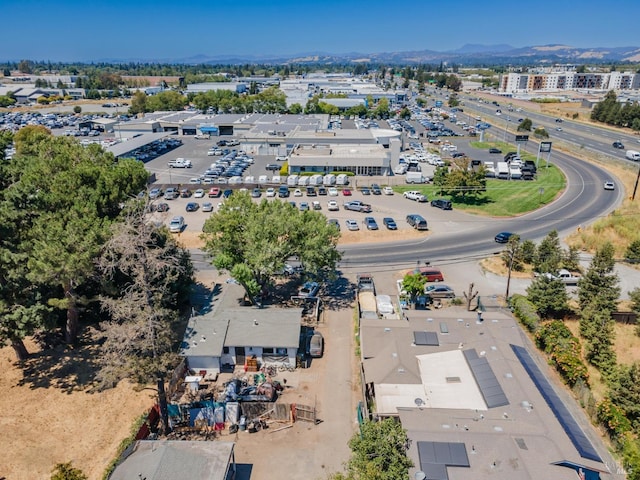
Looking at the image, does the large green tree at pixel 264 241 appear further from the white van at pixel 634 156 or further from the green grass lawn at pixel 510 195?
the white van at pixel 634 156

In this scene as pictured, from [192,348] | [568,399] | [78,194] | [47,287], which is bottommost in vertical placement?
[568,399]

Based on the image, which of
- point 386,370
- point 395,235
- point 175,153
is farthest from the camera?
point 175,153

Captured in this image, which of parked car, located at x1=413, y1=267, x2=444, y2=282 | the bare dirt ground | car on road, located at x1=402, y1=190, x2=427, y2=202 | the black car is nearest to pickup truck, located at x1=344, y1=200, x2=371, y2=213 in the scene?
car on road, located at x1=402, y1=190, x2=427, y2=202

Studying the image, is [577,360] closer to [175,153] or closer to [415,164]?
[415,164]

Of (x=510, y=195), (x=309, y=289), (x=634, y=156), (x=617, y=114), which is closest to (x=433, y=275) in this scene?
(x=309, y=289)

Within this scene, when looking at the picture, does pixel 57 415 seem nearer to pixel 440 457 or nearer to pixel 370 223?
pixel 440 457

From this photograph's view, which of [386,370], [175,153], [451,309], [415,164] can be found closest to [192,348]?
[386,370]
